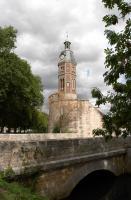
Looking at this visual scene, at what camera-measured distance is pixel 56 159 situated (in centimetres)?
1443

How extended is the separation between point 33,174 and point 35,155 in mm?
661

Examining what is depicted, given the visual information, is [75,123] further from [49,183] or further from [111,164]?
[49,183]

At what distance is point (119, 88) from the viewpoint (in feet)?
36.4

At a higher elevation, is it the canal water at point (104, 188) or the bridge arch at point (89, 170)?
the bridge arch at point (89, 170)

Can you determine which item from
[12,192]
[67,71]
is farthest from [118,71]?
[67,71]

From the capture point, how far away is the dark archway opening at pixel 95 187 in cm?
1827

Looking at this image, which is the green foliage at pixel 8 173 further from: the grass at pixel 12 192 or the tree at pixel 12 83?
the tree at pixel 12 83

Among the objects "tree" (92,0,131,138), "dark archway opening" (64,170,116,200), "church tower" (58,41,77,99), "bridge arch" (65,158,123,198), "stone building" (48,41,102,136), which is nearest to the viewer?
"tree" (92,0,131,138)

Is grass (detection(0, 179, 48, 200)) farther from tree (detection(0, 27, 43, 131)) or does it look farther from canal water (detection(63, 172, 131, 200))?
tree (detection(0, 27, 43, 131))

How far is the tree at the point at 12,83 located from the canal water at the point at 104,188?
12.7 meters

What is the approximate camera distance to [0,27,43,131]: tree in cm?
3213

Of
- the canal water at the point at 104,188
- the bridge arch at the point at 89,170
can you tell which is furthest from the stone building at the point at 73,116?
the bridge arch at the point at 89,170

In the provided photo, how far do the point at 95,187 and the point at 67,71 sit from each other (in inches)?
2879

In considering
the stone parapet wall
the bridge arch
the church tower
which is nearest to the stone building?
the bridge arch
